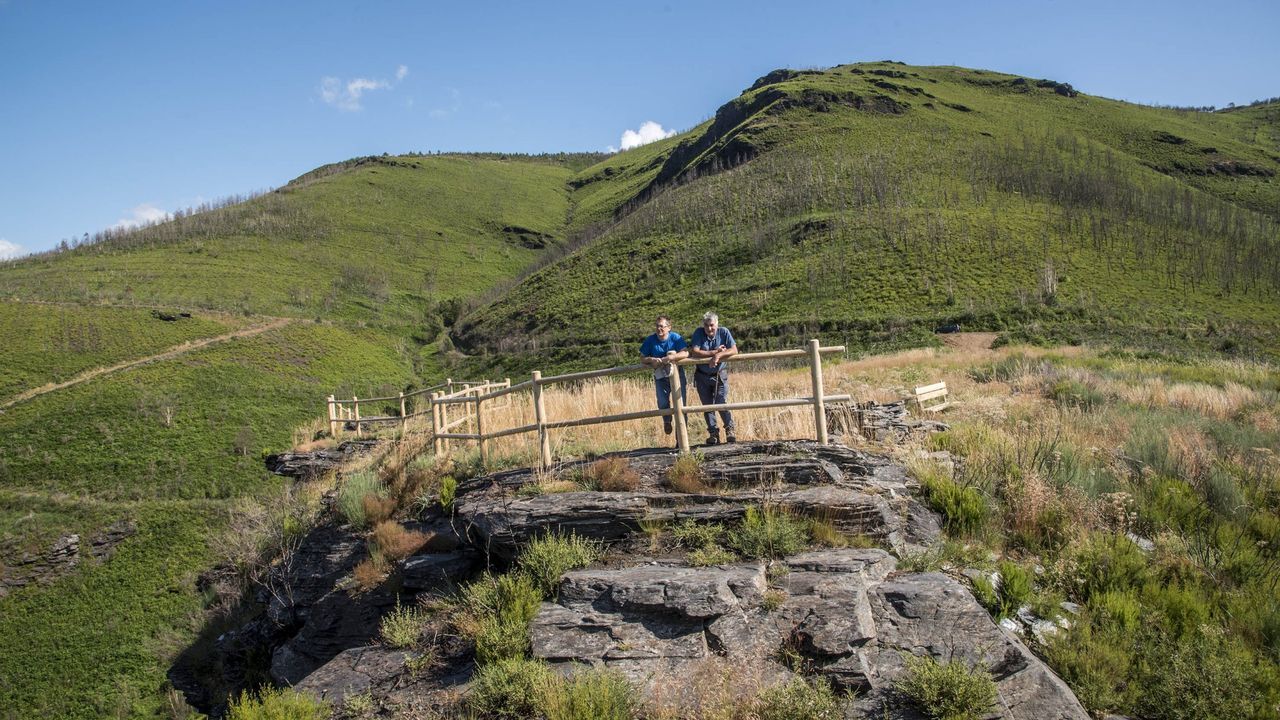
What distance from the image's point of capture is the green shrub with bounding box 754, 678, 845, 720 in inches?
197

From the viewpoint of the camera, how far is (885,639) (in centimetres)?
582

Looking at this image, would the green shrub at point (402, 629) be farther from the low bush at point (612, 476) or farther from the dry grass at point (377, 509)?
the dry grass at point (377, 509)

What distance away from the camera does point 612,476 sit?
8.32 meters

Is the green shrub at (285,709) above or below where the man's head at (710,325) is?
below

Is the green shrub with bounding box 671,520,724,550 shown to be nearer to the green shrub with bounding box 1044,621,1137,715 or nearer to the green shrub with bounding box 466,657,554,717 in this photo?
the green shrub with bounding box 466,657,554,717

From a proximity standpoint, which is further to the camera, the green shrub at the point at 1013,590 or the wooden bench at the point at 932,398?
the wooden bench at the point at 932,398

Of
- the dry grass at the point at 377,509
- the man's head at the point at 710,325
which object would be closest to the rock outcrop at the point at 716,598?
the dry grass at the point at 377,509

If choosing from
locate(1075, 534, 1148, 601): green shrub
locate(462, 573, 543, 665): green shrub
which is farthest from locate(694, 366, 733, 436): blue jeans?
locate(1075, 534, 1148, 601): green shrub

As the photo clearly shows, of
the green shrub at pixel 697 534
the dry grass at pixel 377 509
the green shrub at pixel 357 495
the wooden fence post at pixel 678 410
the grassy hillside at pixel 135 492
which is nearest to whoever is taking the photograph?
the green shrub at pixel 697 534

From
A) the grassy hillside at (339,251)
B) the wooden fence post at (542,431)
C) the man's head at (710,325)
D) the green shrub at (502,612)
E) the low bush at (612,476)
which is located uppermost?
the grassy hillside at (339,251)

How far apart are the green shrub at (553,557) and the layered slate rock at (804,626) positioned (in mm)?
228

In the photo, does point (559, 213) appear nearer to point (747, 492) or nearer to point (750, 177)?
point (750, 177)

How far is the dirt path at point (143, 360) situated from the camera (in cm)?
3962

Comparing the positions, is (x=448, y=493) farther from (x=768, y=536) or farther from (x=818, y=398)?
(x=818, y=398)
